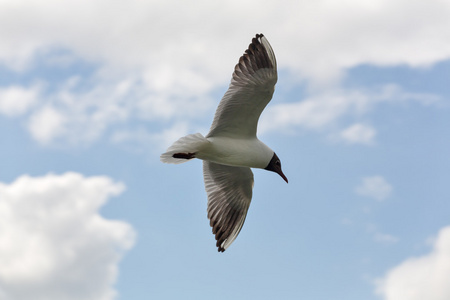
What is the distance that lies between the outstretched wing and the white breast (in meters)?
0.22

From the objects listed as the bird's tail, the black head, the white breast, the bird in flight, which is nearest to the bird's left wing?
the bird in flight

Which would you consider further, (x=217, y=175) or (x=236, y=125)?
(x=217, y=175)

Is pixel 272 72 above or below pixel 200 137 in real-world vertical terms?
above

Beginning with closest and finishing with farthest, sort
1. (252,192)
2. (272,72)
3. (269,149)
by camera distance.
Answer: (272,72) → (269,149) → (252,192)

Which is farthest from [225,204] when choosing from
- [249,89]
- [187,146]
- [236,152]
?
[249,89]

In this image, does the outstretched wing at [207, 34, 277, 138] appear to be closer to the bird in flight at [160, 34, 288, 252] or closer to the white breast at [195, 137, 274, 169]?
the bird in flight at [160, 34, 288, 252]

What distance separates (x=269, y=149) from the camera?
10.9 meters

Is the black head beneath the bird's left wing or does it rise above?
above

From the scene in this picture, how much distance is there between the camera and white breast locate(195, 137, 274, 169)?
10.3m

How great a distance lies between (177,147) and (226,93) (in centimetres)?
102

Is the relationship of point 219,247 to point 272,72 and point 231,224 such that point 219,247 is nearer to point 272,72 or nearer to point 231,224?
point 231,224

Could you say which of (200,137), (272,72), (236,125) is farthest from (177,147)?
(272,72)

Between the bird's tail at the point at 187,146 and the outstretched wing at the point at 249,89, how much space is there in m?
0.42

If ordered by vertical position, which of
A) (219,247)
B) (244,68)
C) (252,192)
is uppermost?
(244,68)
